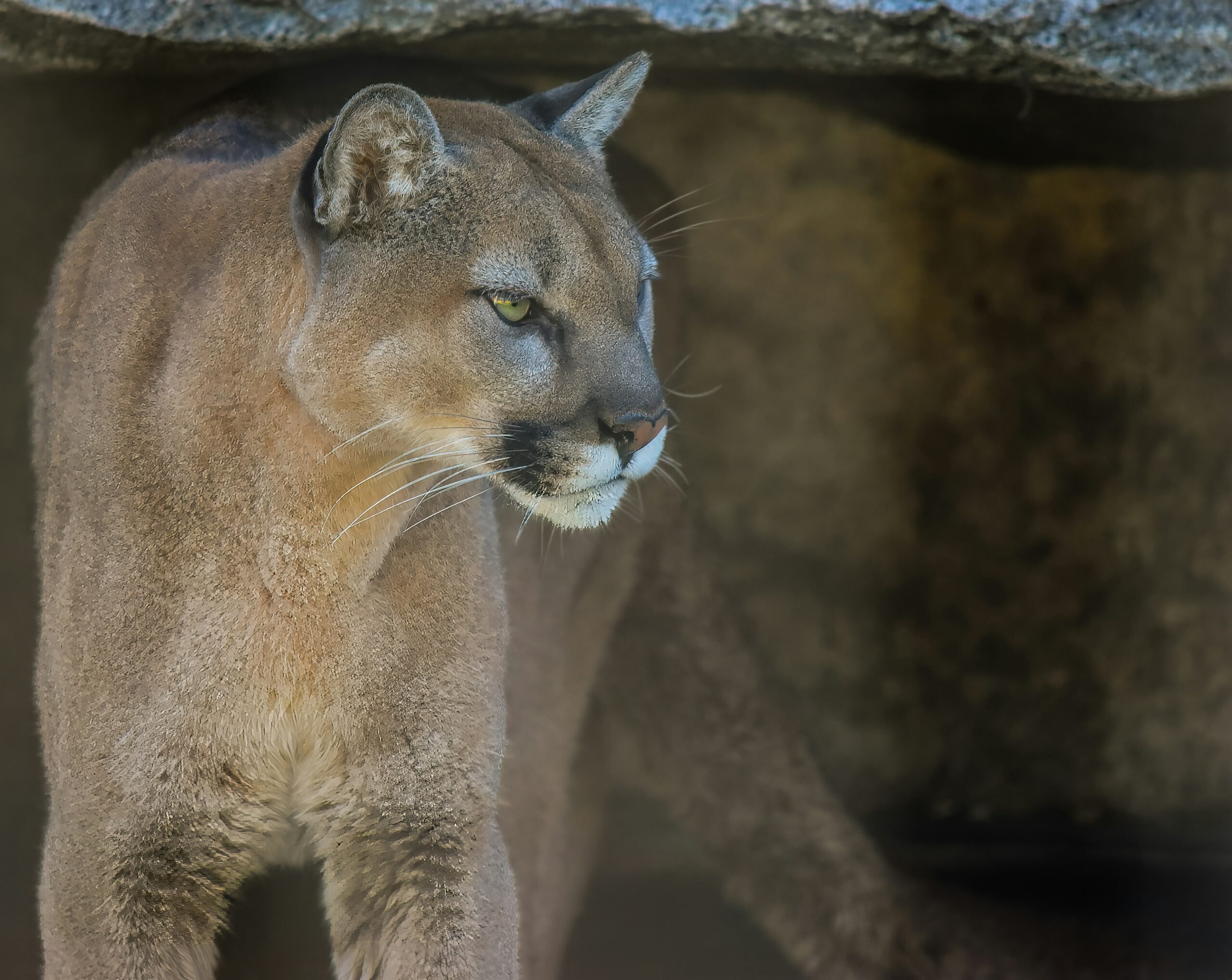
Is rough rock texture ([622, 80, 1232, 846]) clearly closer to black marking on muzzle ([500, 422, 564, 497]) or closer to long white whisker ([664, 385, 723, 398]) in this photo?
long white whisker ([664, 385, 723, 398])

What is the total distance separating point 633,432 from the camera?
1574mm

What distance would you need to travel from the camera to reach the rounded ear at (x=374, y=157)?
4.94 feet

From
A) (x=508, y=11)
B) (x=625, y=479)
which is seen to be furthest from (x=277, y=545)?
(x=508, y=11)

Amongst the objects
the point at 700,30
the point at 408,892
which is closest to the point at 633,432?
the point at 408,892

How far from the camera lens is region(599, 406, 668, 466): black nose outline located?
1.56m

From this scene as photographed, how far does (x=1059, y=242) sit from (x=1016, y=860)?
1.54 m

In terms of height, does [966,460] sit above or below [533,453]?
below

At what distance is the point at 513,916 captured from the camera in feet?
6.01

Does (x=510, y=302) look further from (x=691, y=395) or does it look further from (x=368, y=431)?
(x=691, y=395)

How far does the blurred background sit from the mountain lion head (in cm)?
132

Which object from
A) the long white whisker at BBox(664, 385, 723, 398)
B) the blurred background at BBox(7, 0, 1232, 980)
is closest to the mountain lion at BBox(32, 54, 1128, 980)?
the long white whisker at BBox(664, 385, 723, 398)

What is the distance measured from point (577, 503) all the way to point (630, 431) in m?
0.12

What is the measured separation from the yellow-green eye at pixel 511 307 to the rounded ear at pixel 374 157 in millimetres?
169

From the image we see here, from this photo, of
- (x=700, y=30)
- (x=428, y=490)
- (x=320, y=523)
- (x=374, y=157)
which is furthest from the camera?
(x=700, y=30)
